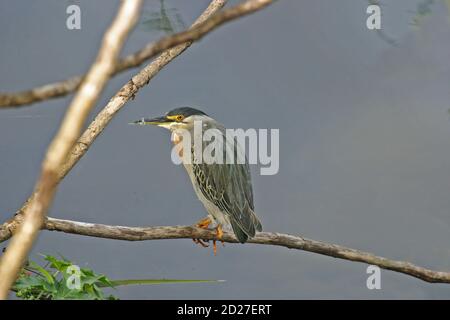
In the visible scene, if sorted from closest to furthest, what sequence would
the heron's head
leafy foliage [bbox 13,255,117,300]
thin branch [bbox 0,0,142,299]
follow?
1. thin branch [bbox 0,0,142,299]
2. leafy foliage [bbox 13,255,117,300]
3. the heron's head

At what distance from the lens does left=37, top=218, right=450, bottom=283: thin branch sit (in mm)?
1902

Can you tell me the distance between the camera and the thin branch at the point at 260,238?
1.90 m

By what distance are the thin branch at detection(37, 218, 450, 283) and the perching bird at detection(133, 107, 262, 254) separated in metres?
0.06

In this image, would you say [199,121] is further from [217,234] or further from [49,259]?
[49,259]

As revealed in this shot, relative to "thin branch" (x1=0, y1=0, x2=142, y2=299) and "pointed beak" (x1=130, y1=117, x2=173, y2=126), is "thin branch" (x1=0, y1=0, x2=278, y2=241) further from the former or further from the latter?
"thin branch" (x1=0, y1=0, x2=142, y2=299)

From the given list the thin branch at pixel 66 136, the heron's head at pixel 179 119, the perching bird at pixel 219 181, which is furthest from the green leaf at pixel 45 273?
the thin branch at pixel 66 136

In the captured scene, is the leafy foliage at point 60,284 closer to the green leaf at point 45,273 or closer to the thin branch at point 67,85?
the green leaf at point 45,273

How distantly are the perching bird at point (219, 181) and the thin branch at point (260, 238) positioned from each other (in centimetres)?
6

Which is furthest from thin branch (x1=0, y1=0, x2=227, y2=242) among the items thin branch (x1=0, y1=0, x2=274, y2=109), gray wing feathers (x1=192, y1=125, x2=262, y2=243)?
thin branch (x1=0, y1=0, x2=274, y2=109)

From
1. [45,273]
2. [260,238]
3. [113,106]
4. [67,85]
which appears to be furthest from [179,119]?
[67,85]

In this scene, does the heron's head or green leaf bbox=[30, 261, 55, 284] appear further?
the heron's head

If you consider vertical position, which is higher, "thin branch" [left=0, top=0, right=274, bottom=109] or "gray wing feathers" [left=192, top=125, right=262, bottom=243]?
"gray wing feathers" [left=192, top=125, right=262, bottom=243]
